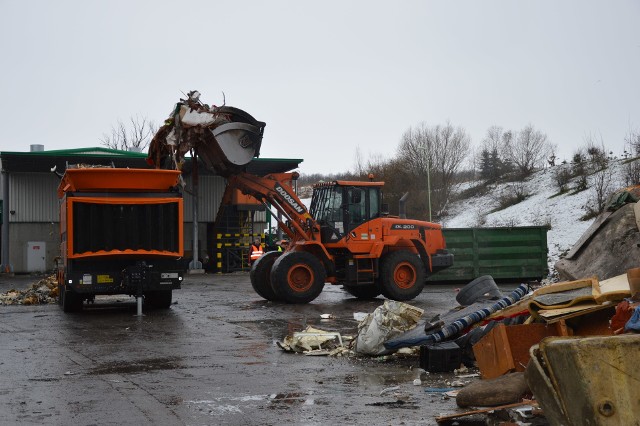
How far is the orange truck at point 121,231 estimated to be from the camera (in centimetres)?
1605

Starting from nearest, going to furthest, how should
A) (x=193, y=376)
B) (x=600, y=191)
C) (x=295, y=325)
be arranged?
(x=193, y=376), (x=295, y=325), (x=600, y=191)

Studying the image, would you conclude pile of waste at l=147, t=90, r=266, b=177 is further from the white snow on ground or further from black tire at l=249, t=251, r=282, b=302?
the white snow on ground

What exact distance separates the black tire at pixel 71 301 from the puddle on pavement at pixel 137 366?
22.7 feet

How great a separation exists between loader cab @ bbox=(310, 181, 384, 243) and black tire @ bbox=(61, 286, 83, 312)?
5.61 m

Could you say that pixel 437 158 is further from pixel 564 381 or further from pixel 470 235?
pixel 564 381

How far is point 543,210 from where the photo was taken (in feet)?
132

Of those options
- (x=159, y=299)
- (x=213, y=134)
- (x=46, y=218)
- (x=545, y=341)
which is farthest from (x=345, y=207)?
(x=46, y=218)

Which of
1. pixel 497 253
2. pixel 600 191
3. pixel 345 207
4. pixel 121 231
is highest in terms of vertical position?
pixel 600 191

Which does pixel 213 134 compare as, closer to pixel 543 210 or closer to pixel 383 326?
pixel 383 326

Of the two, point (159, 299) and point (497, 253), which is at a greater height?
point (497, 253)

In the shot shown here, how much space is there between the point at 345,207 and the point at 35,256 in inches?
898

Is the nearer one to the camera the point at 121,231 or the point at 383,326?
the point at 383,326

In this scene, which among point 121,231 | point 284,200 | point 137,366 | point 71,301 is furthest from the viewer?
point 284,200

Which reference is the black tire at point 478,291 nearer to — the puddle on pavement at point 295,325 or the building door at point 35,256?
the puddle on pavement at point 295,325
